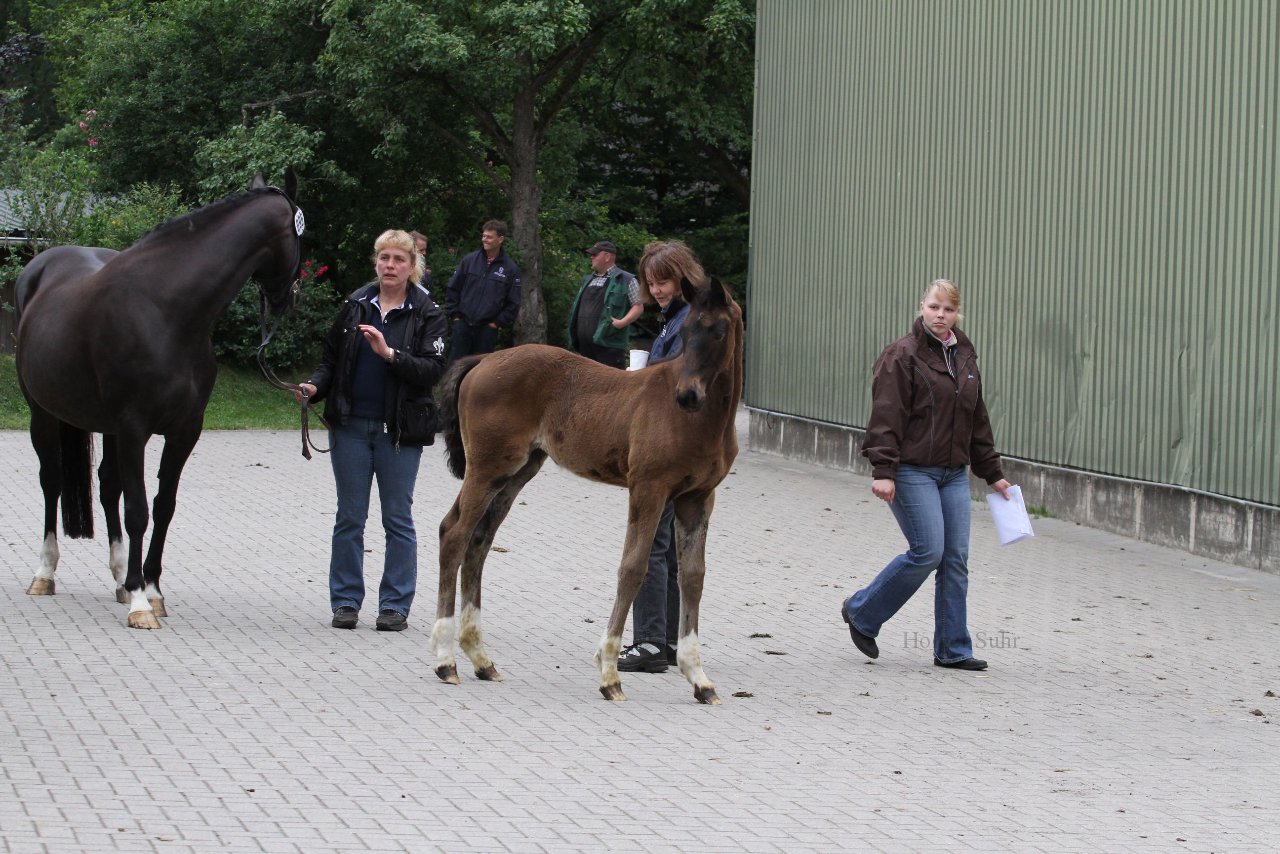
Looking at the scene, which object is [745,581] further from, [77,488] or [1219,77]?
[1219,77]

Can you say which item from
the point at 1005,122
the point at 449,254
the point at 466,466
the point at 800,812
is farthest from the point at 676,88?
the point at 800,812

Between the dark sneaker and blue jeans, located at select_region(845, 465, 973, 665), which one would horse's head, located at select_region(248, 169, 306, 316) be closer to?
blue jeans, located at select_region(845, 465, 973, 665)

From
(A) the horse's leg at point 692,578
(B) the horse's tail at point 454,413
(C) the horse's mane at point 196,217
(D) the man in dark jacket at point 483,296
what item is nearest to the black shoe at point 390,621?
(B) the horse's tail at point 454,413

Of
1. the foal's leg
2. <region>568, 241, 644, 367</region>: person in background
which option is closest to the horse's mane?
the foal's leg

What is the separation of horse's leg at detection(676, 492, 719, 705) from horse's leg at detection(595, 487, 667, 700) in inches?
7.4

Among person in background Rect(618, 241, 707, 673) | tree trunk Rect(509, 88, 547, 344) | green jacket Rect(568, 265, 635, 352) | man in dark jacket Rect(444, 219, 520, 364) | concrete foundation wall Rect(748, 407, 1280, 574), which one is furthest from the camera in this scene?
tree trunk Rect(509, 88, 547, 344)

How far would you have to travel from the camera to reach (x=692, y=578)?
7.45 meters

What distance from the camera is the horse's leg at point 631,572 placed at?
732 centimetres

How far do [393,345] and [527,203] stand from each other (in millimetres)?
19563

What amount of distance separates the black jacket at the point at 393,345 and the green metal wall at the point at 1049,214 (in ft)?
19.4

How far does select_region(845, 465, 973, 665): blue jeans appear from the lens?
27.0ft

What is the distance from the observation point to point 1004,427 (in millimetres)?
15148

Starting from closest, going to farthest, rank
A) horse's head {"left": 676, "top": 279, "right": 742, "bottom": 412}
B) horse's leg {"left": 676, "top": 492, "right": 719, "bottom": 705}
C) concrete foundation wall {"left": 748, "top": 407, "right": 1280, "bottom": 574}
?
horse's head {"left": 676, "top": 279, "right": 742, "bottom": 412} → horse's leg {"left": 676, "top": 492, "right": 719, "bottom": 705} → concrete foundation wall {"left": 748, "top": 407, "right": 1280, "bottom": 574}

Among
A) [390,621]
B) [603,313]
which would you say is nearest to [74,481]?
[390,621]
